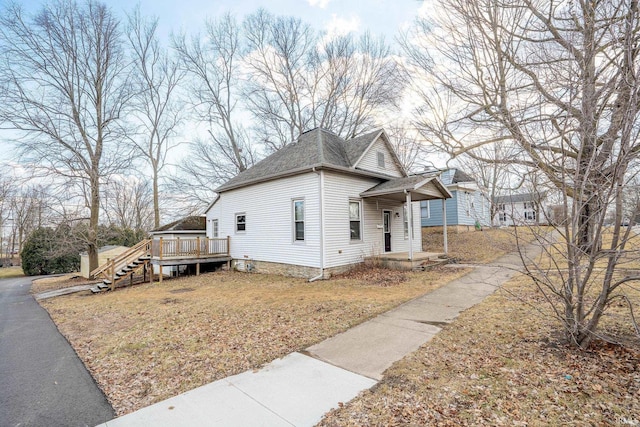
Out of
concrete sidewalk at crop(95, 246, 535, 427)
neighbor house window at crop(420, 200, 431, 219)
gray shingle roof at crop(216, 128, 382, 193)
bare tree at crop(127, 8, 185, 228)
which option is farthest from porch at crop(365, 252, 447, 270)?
bare tree at crop(127, 8, 185, 228)

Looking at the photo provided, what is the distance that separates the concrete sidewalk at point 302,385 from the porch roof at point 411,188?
6095 millimetres

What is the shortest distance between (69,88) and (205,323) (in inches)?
662

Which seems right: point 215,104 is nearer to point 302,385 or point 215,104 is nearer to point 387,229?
point 387,229

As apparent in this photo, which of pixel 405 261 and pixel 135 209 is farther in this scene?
pixel 135 209

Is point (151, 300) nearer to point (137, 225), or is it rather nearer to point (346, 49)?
point (346, 49)

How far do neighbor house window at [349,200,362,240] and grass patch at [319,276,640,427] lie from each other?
722cm

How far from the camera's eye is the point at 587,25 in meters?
4.06

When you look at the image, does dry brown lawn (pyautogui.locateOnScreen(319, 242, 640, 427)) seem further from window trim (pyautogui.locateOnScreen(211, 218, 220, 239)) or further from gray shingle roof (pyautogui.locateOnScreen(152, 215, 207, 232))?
gray shingle roof (pyautogui.locateOnScreen(152, 215, 207, 232))

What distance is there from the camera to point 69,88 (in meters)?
15.4

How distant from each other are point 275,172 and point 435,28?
24.1 ft

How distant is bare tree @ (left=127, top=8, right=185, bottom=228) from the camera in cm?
2044

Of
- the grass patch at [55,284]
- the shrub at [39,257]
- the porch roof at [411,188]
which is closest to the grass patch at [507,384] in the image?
the porch roof at [411,188]

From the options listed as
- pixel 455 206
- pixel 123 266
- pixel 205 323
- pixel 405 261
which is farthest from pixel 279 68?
pixel 205 323

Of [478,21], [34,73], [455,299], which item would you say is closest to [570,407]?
[455,299]
